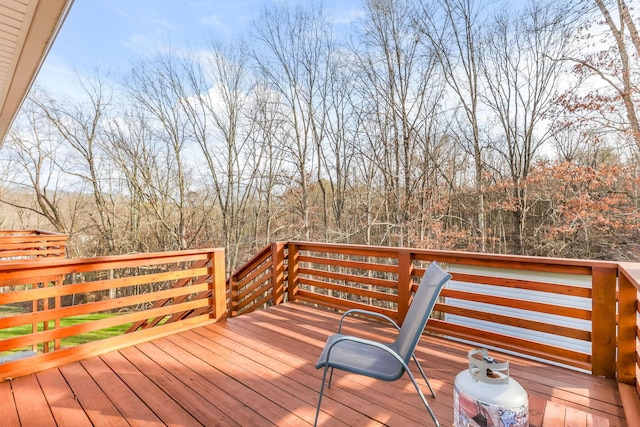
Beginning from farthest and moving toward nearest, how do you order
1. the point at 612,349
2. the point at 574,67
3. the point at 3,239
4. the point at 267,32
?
the point at 267,32 → the point at 574,67 → the point at 3,239 → the point at 612,349

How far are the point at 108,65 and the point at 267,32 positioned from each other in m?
5.47

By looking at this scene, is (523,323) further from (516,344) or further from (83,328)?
(83,328)

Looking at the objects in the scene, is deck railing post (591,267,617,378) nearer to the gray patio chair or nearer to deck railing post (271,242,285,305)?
the gray patio chair

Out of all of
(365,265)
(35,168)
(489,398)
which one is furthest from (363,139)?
(35,168)

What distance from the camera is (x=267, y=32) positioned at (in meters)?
9.62

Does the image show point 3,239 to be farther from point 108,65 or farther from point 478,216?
point 478,216

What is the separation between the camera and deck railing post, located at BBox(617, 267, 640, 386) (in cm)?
221

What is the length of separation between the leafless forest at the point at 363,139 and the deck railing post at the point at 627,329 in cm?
630

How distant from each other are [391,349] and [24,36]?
364cm

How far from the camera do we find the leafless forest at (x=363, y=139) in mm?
7121

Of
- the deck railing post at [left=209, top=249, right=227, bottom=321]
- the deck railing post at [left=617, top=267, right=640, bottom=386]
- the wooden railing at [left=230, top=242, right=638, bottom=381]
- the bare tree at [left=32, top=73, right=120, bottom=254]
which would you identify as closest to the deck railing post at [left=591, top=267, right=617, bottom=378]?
the wooden railing at [left=230, top=242, right=638, bottom=381]

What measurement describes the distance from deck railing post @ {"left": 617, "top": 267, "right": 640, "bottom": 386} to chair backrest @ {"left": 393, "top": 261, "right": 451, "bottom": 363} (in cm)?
143

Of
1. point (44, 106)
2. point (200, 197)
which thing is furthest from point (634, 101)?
point (44, 106)

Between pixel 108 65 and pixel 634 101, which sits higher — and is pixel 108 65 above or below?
above
